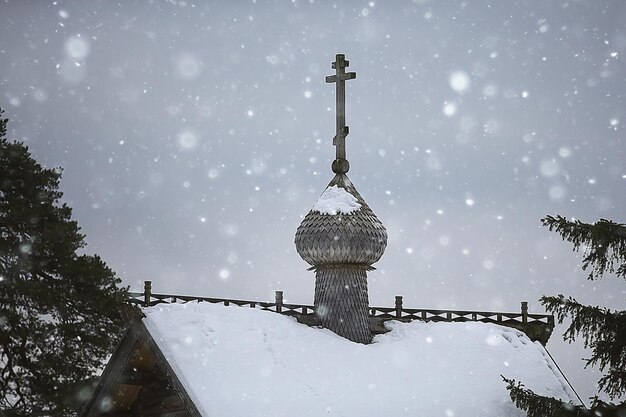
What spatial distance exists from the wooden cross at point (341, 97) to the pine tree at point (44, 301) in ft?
23.7

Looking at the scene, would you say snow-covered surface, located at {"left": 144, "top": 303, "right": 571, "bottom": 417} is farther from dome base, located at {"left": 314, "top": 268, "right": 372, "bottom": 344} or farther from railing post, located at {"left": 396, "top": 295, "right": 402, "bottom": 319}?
railing post, located at {"left": 396, "top": 295, "right": 402, "bottom": 319}

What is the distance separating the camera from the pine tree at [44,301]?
19.2 meters

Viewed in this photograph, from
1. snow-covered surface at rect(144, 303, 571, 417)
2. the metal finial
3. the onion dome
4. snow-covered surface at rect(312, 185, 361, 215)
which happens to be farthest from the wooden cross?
snow-covered surface at rect(144, 303, 571, 417)

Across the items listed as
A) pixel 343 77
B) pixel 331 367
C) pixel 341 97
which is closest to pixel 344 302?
pixel 331 367

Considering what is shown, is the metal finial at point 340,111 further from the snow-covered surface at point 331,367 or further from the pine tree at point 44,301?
the pine tree at point 44,301

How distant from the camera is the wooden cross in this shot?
19.0 meters

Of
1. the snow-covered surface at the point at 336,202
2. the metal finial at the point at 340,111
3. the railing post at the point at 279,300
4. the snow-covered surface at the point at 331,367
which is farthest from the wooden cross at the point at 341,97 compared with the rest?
the snow-covered surface at the point at 331,367

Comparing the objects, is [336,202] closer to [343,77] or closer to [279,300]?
[343,77]

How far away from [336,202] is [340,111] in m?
2.64

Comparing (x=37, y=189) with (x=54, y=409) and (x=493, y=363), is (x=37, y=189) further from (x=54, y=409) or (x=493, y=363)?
(x=493, y=363)

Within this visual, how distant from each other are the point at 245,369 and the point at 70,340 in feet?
27.5

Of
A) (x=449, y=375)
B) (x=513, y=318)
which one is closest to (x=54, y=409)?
(x=449, y=375)

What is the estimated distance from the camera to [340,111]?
63.1 ft

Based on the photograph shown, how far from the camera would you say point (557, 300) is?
442 inches
